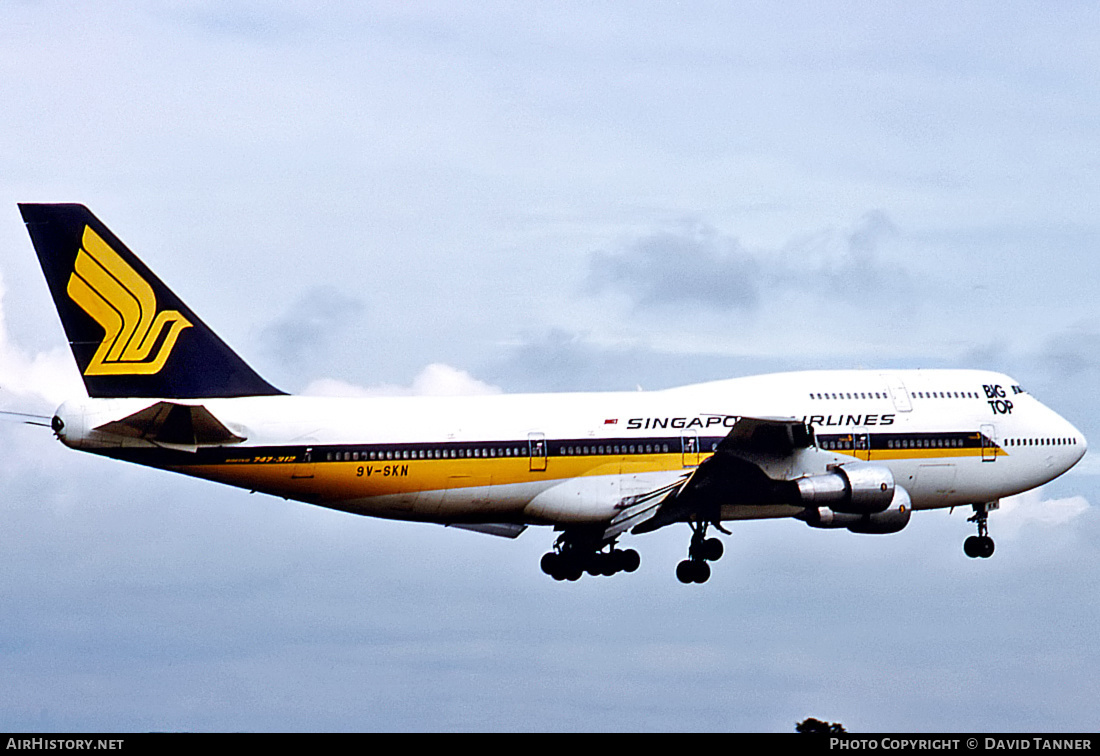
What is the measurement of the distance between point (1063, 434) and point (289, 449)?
28922 millimetres

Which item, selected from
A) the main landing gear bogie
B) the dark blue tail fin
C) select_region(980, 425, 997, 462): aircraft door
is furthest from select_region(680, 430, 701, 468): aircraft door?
the dark blue tail fin

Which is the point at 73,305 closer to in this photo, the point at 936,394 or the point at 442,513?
the point at 442,513

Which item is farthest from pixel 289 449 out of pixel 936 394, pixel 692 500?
pixel 936 394

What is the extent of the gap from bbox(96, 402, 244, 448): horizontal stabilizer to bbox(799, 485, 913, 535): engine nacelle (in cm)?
1868

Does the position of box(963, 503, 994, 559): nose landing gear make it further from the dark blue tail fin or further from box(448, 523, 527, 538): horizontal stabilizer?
the dark blue tail fin

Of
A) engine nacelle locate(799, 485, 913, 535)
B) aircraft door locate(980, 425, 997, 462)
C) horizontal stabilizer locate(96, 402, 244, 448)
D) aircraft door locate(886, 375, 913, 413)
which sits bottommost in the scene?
horizontal stabilizer locate(96, 402, 244, 448)

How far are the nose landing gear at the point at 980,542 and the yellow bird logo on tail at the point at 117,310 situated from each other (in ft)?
97.8

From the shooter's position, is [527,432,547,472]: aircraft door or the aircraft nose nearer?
[527,432,547,472]: aircraft door

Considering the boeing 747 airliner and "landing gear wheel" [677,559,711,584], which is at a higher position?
the boeing 747 airliner

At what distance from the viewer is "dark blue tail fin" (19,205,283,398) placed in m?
48.2

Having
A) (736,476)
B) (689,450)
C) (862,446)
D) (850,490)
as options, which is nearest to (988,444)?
(862,446)

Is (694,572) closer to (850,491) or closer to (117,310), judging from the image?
(850,491)

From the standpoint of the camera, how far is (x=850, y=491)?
50750 millimetres

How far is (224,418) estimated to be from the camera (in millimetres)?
48406
